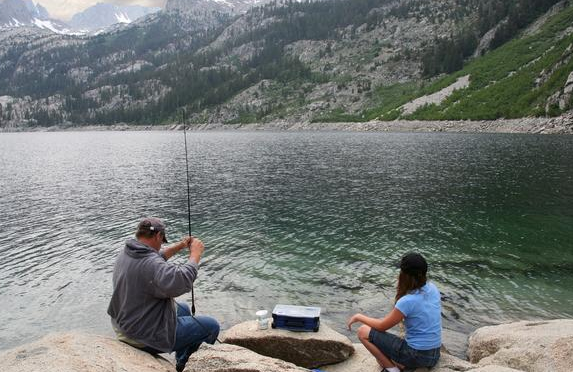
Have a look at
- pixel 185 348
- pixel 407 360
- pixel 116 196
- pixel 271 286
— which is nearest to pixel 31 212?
pixel 116 196

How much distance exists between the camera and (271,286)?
1853 cm

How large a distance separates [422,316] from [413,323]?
27 centimetres

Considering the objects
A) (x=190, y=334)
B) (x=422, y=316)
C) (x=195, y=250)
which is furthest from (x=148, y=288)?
(x=422, y=316)

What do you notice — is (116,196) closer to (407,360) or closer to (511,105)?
(407,360)

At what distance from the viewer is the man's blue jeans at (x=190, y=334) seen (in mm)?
9203

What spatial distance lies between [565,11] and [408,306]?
193460 millimetres

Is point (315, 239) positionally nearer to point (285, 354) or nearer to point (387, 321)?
point (285, 354)

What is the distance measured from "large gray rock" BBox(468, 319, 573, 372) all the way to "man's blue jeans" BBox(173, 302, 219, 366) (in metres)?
6.68

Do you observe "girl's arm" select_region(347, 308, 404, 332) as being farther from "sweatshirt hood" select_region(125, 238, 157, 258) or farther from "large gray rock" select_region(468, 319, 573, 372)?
"sweatshirt hood" select_region(125, 238, 157, 258)

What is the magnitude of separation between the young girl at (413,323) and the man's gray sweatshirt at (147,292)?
4337 mm

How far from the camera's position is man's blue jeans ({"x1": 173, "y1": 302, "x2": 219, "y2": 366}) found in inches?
362

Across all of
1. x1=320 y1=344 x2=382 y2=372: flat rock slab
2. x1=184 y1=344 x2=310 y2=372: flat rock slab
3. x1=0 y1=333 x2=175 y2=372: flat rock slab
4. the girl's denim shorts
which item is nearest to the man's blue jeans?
x1=184 y1=344 x2=310 y2=372: flat rock slab

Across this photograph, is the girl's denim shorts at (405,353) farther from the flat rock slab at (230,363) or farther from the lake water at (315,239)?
the lake water at (315,239)

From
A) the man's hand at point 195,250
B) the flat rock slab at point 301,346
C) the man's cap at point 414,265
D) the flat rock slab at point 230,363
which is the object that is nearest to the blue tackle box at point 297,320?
the flat rock slab at point 301,346
